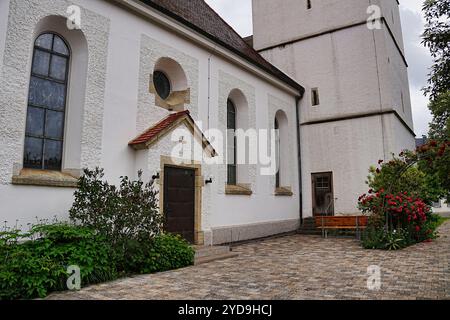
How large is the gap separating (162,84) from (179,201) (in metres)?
3.53

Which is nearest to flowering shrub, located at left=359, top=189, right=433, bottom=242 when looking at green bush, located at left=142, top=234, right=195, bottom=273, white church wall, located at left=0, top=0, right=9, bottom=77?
green bush, located at left=142, top=234, right=195, bottom=273

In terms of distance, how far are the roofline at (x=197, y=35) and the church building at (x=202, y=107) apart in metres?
0.04

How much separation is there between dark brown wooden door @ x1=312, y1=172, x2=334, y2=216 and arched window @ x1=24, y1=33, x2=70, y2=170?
1140 cm

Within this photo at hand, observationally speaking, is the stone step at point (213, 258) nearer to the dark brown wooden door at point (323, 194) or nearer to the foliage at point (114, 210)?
the foliage at point (114, 210)

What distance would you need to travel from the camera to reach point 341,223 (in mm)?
13336

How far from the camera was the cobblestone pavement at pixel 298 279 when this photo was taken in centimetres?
512

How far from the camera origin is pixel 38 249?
5648 millimetres

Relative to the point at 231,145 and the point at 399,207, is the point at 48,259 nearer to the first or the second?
the point at 231,145

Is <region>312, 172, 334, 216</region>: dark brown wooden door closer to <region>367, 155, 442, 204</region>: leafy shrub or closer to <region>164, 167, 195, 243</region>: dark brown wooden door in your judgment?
<region>367, 155, 442, 204</region>: leafy shrub

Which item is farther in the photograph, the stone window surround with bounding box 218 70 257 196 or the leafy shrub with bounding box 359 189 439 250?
the stone window surround with bounding box 218 70 257 196

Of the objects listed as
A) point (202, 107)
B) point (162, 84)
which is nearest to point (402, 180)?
point (202, 107)

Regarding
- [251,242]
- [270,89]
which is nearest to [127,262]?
[251,242]

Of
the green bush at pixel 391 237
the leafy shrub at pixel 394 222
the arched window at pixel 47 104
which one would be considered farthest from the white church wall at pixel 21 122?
the leafy shrub at pixel 394 222

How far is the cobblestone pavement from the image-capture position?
5.12 meters
